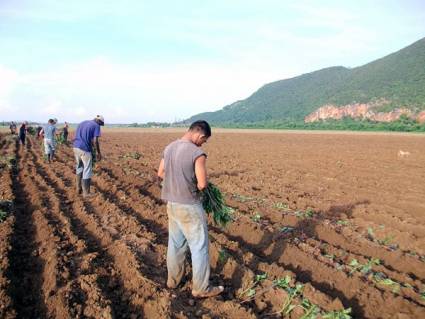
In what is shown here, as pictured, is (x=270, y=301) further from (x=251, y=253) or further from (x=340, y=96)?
(x=340, y=96)

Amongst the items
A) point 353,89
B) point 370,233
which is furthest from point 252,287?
point 353,89

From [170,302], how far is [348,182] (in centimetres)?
941

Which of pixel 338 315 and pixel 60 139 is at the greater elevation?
pixel 60 139

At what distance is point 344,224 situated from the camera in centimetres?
761

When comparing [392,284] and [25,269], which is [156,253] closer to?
[25,269]

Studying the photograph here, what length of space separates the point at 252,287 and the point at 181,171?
1.62 metres

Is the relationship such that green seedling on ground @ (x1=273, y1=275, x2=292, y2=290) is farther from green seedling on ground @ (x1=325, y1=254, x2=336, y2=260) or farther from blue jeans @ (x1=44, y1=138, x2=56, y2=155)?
blue jeans @ (x1=44, y1=138, x2=56, y2=155)

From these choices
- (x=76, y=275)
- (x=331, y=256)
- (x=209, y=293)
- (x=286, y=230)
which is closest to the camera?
(x=209, y=293)

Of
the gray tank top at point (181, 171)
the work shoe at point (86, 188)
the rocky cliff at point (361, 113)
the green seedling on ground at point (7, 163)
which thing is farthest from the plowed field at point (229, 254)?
the rocky cliff at point (361, 113)

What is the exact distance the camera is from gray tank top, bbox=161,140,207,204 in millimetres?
4164

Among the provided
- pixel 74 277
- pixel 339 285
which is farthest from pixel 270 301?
pixel 74 277

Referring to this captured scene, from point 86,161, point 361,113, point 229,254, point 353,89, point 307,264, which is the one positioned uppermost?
point 353,89

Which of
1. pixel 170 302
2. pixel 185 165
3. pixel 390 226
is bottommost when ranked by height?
pixel 390 226

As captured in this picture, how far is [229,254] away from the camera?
18.3 feet
